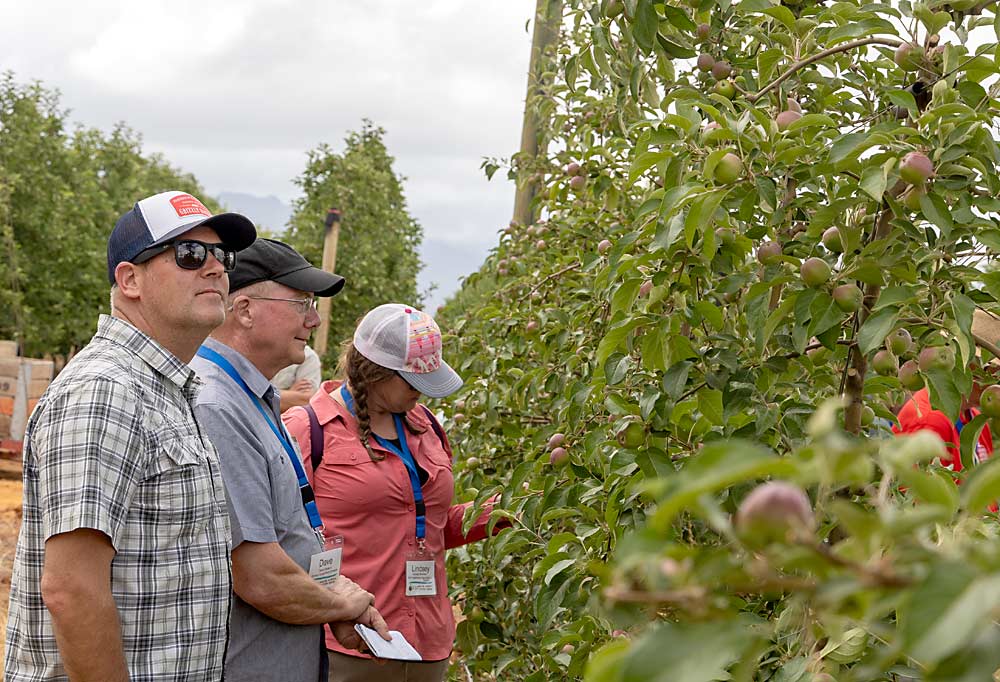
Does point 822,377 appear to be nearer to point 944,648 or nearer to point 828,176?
point 828,176

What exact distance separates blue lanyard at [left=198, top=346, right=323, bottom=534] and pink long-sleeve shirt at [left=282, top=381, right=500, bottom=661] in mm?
306

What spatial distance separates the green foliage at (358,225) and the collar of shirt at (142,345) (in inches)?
354

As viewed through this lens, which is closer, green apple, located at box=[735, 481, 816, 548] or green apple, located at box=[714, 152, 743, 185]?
green apple, located at box=[735, 481, 816, 548]

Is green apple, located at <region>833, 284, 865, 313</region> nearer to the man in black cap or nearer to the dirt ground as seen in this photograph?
the man in black cap

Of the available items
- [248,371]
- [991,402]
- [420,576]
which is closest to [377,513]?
[420,576]

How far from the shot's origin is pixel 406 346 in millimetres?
3043

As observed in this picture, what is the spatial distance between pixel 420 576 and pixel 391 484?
28cm

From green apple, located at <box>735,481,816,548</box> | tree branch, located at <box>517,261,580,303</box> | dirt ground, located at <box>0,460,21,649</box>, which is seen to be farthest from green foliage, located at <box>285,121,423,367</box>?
green apple, located at <box>735,481,816,548</box>

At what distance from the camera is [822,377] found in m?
1.81

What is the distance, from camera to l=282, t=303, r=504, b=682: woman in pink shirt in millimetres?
2885

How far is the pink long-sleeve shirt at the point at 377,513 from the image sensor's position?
2.88 m

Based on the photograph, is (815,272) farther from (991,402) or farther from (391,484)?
(391,484)

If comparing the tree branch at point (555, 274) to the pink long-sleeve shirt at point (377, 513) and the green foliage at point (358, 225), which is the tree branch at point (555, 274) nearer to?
the pink long-sleeve shirt at point (377, 513)

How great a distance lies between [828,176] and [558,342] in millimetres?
1345
